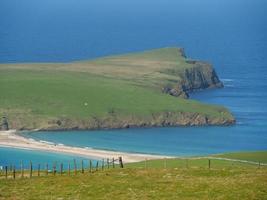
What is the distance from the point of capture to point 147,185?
42.8 meters

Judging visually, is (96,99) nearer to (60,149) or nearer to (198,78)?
(60,149)

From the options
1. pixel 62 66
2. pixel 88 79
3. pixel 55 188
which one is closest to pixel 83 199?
pixel 55 188

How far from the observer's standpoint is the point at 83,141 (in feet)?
364

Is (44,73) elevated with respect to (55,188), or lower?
elevated

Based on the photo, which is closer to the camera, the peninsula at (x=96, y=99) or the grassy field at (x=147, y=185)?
the grassy field at (x=147, y=185)

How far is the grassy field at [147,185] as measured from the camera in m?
40.4

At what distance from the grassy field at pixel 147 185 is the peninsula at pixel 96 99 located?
71968mm

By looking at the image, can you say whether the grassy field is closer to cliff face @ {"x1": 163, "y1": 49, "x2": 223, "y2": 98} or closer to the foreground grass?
the foreground grass

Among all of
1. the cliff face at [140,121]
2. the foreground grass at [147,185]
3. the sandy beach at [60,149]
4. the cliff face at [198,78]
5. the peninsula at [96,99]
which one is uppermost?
the cliff face at [198,78]

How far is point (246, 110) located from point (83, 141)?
33648 mm

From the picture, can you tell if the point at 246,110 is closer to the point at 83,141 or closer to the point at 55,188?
the point at 83,141

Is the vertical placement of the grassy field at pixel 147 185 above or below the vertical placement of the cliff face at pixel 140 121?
below

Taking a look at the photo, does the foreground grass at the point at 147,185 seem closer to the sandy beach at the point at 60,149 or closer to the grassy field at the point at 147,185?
the grassy field at the point at 147,185

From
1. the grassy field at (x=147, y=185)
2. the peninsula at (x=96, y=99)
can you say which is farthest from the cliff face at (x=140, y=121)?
the grassy field at (x=147, y=185)
